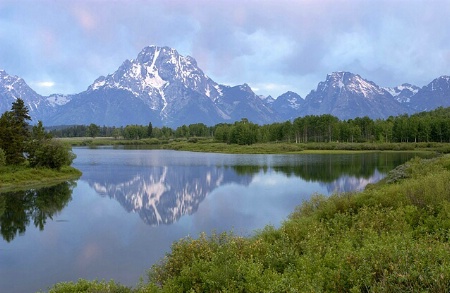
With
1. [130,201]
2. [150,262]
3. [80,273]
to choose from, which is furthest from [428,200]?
[130,201]

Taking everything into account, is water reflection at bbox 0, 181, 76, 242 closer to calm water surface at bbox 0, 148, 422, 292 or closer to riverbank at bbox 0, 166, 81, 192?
calm water surface at bbox 0, 148, 422, 292

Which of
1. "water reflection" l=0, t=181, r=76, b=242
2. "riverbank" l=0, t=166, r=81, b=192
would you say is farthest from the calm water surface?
"riverbank" l=0, t=166, r=81, b=192

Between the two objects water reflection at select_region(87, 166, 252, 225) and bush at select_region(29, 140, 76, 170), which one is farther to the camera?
bush at select_region(29, 140, 76, 170)

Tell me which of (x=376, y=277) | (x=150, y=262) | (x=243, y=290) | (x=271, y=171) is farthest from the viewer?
(x=271, y=171)

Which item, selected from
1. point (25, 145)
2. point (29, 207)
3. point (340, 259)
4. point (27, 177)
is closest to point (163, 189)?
point (29, 207)

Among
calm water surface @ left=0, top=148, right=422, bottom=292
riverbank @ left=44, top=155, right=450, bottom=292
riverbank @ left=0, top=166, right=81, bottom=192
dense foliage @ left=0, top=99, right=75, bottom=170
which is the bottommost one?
calm water surface @ left=0, top=148, right=422, bottom=292

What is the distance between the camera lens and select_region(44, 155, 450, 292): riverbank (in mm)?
9508

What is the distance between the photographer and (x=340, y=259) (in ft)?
37.9

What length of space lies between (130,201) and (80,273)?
29292 millimetres

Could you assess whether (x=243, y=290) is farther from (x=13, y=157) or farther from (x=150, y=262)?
(x=13, y=157)

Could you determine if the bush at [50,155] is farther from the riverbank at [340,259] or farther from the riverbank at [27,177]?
the riverbank at [340,259]

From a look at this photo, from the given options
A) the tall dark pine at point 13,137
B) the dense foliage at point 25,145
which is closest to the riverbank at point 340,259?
the dense foliage at point 25,145

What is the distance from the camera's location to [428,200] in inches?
778

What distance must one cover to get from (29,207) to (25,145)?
29511mm
